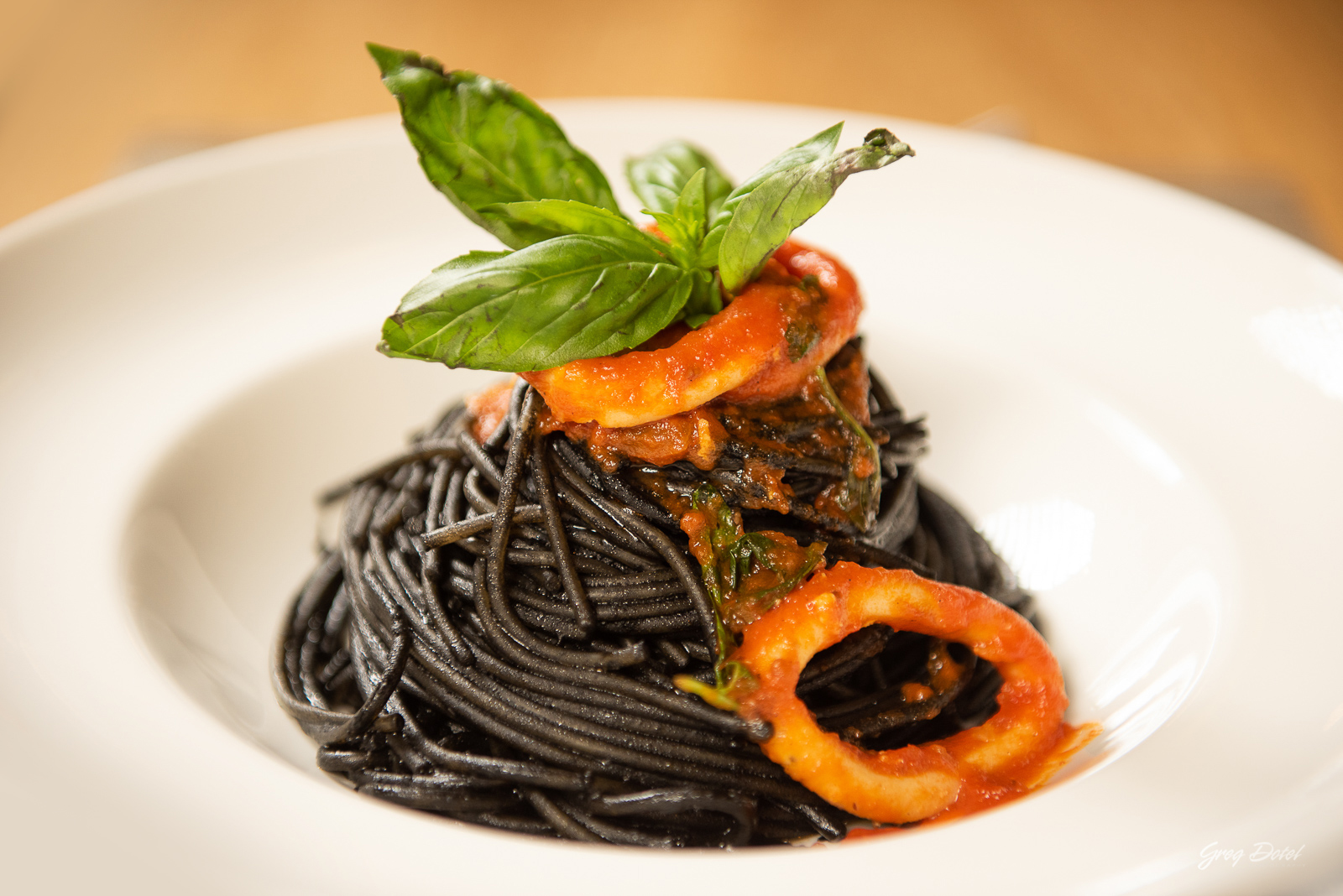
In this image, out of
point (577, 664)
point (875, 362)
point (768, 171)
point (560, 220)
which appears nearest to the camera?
point (768, 171)

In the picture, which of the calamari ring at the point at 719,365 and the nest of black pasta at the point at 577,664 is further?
the nest of black pasta at the point at 577,664

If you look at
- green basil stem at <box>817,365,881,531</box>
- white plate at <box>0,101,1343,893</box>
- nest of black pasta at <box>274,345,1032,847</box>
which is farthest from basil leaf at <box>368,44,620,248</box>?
white plate at <box>0,101,1343,893</box>

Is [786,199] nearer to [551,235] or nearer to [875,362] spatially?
[551,235]

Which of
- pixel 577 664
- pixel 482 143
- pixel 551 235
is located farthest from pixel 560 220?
pixel 577 664

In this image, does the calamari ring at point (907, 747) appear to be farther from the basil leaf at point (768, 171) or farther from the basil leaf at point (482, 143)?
the basil leaf at point (482, 143)

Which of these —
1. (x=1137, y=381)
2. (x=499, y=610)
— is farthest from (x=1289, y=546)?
(x=499, y=610)

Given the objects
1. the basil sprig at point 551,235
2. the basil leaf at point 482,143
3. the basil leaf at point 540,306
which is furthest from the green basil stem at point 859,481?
the basil leaf at point 482,143

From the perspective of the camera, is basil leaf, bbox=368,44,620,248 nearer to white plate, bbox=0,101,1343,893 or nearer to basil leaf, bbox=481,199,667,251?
basil leaf, bbox=481,199,667,251
